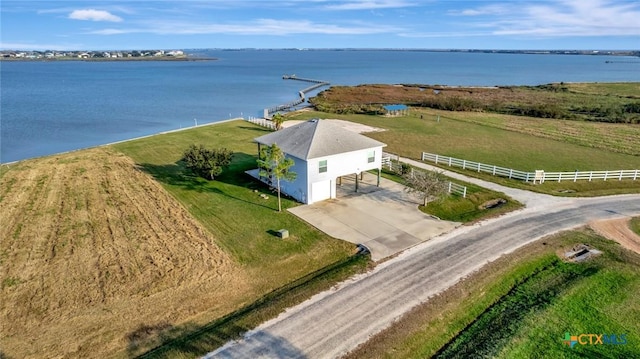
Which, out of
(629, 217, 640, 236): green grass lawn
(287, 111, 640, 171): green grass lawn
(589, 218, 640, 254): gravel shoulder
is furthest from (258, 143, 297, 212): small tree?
(629, 217, 640, 236): green grass lawn

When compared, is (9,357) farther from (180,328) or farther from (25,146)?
(25,146)

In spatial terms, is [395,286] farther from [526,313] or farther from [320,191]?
[320,191]

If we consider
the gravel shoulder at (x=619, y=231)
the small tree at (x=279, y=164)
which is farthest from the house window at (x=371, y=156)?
the gravel shoulder at (x=619, y=231)

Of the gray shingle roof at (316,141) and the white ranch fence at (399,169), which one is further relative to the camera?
the white ranch fence at (399,169)

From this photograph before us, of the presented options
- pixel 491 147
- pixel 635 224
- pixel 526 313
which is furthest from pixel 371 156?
pixel 491 147

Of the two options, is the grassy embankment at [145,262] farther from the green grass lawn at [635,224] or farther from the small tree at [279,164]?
the green grass lawn at [635,224]

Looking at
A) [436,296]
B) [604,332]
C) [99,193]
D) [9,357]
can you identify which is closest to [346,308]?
[436,296]
